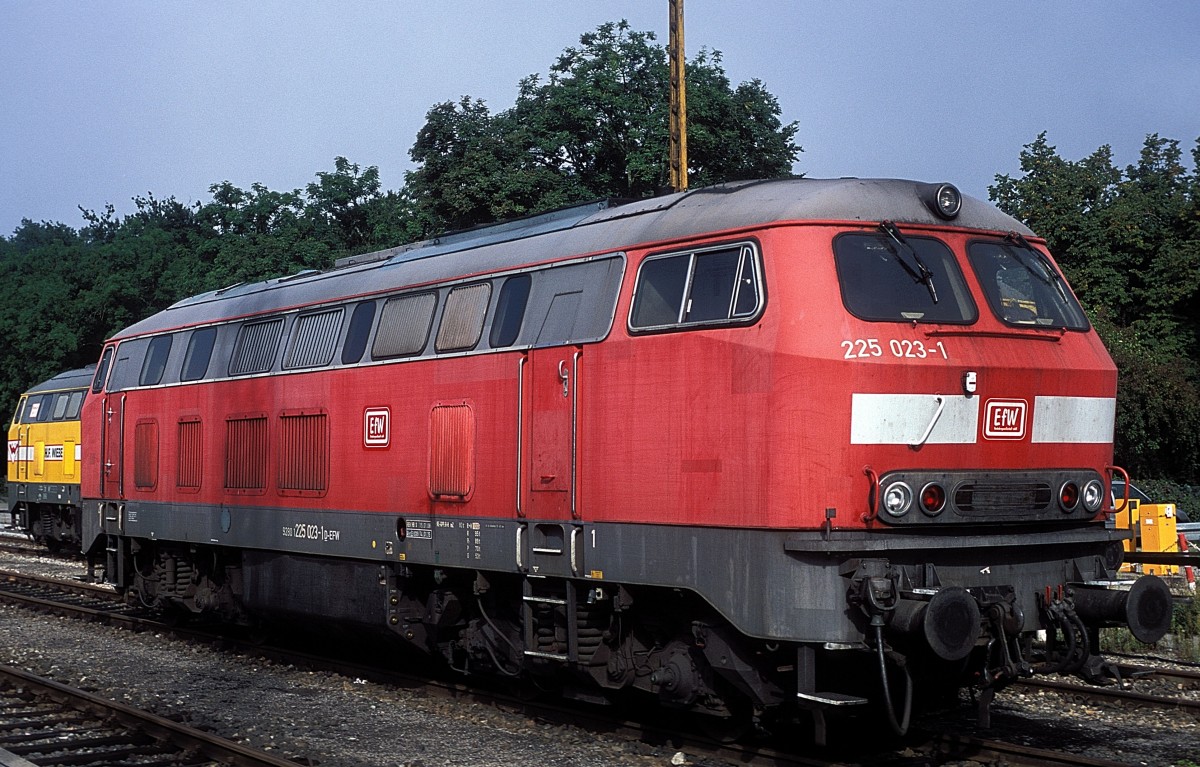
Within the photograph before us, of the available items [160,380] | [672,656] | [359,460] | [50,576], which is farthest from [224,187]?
[672,656]

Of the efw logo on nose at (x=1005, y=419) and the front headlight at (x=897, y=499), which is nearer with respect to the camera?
the front headlight at (x=897, y=499)

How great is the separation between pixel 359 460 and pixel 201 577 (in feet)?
15.2

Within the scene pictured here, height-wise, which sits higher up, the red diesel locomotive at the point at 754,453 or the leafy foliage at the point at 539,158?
the leafy foliage at the point at 539,158

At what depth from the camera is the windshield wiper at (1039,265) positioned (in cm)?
937

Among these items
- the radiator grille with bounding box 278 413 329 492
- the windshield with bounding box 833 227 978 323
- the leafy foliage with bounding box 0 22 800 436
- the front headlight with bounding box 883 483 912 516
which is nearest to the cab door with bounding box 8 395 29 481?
the leafy foliage with bounding box 0 22 800 436

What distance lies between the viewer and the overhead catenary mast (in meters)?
19.5

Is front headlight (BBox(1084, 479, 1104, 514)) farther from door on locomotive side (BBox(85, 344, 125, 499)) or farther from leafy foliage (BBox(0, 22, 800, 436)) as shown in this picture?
leafy foliage (BBox(0, 22, 800, 436))

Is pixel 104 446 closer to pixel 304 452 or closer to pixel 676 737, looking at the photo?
pixel 304 452

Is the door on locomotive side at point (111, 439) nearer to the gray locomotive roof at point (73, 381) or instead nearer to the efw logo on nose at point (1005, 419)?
the gray locomotive roof at point (73, 381)

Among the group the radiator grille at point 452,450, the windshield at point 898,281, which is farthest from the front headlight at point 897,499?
the radiator grille at point 452,450

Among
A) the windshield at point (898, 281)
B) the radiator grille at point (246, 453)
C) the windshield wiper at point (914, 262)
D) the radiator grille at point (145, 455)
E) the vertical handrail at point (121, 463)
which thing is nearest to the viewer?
the windshield at point (898, 281)

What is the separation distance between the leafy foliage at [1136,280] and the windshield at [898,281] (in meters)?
25.5

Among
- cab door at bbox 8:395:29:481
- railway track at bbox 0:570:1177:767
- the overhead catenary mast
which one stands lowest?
railway track at bbox 0:570:1177:767

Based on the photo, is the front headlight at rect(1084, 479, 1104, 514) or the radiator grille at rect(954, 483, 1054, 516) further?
the front headlight at rect(1084, 479, 1104, 514)
